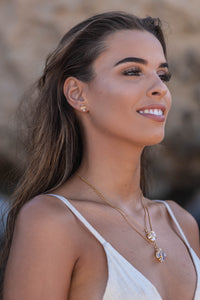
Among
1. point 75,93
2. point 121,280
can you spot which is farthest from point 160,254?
point 75,93

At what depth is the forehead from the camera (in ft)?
7.18

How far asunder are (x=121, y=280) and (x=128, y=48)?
927 mm

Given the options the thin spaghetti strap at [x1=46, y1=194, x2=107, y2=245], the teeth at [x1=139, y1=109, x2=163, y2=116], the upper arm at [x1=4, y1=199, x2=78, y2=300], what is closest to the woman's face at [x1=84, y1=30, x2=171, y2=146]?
the teeth at [x1=139, y1=109, x2=163, y2=116]

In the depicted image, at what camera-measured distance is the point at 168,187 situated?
11.8 feet

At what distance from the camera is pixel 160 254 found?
209 centimetres

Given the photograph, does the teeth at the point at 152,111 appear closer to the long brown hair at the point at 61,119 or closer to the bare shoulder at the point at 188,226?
the long brown hair at the point at 61,119

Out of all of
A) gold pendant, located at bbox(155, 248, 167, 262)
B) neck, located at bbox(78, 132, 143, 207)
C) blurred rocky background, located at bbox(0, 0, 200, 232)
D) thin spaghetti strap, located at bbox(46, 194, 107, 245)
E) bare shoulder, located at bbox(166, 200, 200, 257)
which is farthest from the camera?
blurred rocky background, located at bbox(0, 0, 200, 232)

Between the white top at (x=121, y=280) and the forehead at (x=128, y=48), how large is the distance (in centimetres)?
63

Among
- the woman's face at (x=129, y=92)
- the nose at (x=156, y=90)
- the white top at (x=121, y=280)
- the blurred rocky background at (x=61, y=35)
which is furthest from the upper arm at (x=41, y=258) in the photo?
the blurred rocky background at (x=61, y=35)

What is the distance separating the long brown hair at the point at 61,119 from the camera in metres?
2.25

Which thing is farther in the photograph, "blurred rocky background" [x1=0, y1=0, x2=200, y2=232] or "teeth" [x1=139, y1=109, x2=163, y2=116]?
"blurred rocky background" [x1=0, y1=0, x2=200, y2=232]

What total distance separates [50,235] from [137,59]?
0.79 metres

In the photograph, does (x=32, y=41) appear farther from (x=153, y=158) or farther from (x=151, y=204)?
(x=151, y=204)

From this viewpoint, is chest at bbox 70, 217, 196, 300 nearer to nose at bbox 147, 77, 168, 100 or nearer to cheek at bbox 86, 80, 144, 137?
cheek at bbox 86, 80, 144, 137
